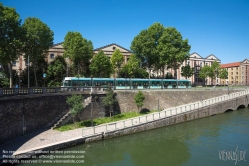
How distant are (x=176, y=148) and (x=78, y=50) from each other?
2991 cm

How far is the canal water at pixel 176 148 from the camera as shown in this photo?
17547 mm

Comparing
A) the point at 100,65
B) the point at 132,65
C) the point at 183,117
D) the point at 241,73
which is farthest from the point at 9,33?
the point at 241,73

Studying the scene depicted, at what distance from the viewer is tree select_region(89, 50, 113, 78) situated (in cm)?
4356

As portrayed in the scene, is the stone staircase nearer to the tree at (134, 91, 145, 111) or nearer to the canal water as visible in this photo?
the canal water

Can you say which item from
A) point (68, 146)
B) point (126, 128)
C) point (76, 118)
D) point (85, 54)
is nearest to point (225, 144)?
point (126, 128)

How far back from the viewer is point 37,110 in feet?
76.9

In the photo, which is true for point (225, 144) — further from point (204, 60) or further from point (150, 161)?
point (204, 60)

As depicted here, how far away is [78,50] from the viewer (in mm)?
41344

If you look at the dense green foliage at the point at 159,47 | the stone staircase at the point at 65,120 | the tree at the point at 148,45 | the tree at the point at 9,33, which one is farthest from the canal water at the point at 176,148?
the tree at the point at 148,45

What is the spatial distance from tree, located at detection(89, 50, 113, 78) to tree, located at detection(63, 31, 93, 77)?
1.93 m

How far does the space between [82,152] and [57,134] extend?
4.76 metres

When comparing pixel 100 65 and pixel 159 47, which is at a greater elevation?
pixel 159 47

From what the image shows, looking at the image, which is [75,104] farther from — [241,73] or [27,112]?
[241,73]

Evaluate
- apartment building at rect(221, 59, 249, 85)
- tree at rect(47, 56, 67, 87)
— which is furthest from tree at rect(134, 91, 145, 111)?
apartment building at rect(221, 59, 249, 85)
